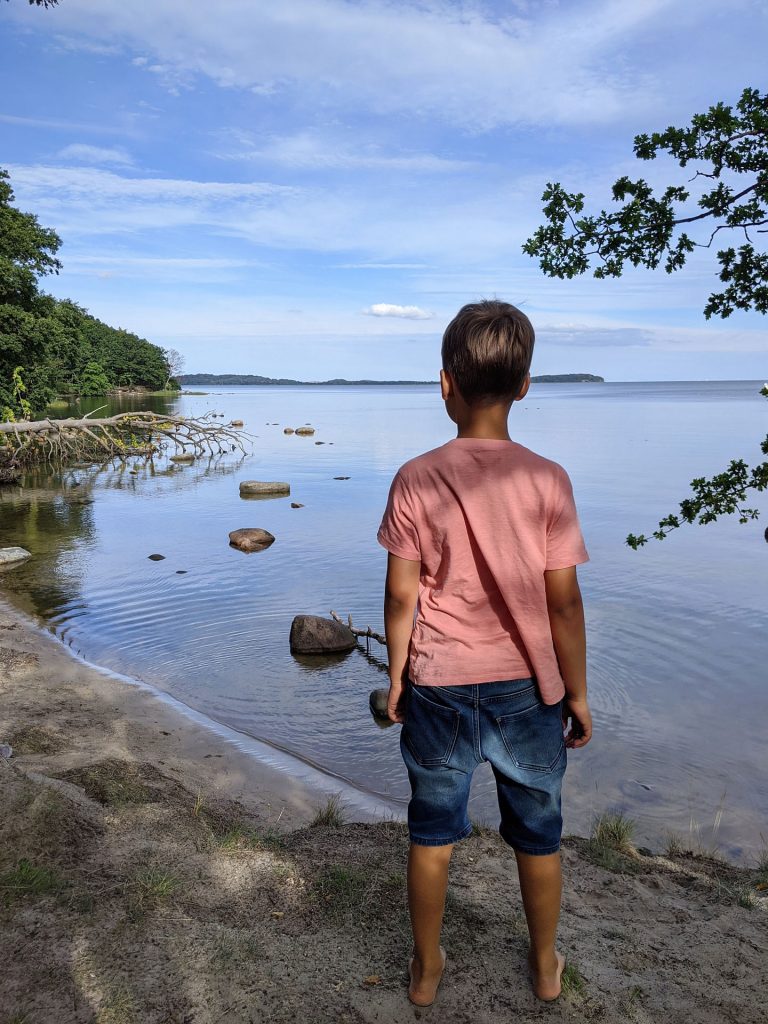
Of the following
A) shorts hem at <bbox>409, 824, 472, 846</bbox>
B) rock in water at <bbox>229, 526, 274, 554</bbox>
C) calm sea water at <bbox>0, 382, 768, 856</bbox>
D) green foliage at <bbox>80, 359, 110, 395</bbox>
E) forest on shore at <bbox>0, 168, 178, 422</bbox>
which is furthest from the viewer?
green foliage at <bbox>80, 359, 110, 395</bbox>

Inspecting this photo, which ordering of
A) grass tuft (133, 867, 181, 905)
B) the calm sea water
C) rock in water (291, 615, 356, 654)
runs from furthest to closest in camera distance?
rock in water (291, 615, 356, 654) → the calm sea water → grass tuft (133, 867, 181, 905)

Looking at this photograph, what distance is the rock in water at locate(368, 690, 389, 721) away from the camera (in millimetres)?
7750

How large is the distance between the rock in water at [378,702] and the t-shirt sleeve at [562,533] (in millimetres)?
5500

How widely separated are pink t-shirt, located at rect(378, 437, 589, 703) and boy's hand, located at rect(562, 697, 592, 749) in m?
0.10

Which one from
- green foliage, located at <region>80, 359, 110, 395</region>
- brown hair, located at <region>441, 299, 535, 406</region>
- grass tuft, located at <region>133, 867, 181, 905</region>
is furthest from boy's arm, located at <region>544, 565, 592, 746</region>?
green foliage, located at <region>80, 359, 110, 395</region>

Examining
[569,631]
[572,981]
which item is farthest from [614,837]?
[569,631]

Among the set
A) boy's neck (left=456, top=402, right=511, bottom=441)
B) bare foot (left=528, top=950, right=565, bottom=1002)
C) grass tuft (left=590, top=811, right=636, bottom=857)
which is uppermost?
boy's neck (left=456, top=402, right=511, bottom=441)

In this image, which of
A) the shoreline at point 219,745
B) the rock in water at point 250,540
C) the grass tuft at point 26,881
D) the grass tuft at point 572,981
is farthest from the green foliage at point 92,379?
the grass tuft at point 572,981

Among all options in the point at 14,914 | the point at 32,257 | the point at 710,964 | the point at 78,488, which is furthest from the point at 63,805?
the point at 32,257

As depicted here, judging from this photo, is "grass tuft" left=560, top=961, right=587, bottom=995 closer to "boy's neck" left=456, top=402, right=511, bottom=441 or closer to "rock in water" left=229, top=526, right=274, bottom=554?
"boy's neck" left=456, top=402, right=511, bottom=441

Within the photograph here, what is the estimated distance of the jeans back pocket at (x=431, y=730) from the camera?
252cm

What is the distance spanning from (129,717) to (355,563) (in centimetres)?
781

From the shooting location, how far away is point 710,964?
312 cm

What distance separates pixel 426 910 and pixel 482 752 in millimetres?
626
